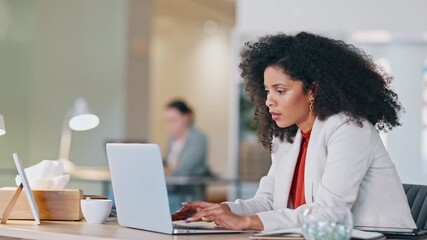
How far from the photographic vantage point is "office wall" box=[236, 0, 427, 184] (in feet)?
26.9

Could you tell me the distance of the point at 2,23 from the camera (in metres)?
10.3

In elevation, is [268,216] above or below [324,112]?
below

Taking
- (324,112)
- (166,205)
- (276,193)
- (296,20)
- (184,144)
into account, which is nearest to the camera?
(166,205)

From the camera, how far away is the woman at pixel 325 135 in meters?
3.14

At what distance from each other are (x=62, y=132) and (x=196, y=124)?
17.7 ft

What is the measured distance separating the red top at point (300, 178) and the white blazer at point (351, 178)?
132 mm

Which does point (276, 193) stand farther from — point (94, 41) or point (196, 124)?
point (196, 124)

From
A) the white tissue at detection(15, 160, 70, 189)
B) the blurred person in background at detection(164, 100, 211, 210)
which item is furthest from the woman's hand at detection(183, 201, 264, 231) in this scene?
the blurred person in background at detection(164, 100, 211, 210)

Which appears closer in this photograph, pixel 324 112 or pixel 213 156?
pixel 324 112

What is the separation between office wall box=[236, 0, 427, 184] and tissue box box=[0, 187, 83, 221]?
500 centimetres

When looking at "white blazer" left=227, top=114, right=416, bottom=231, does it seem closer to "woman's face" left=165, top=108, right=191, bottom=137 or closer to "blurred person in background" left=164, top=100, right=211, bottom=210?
"blurred person in background" left=164, top=100, right=211, bottom=210

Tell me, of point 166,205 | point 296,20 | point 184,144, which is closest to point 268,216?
point 166,205

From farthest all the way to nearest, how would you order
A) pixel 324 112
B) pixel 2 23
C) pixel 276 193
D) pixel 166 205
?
pixel 2 23
pixel 276 193
pixel 324 112
pixel 166 205

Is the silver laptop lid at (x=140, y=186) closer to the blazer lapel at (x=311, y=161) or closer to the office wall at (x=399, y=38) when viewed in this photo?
the blazer lapel at (x=311, y=161)
